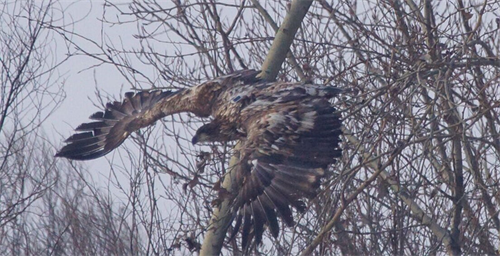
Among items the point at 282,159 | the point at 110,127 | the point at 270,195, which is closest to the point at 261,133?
the point at 282,159

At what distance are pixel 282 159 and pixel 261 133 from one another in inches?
11.5

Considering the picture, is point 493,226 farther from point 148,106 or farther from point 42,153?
point 42,153

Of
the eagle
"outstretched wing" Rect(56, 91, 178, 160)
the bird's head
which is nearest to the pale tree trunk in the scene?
the eagle

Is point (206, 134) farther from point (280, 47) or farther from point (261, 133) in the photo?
point (280, 47)

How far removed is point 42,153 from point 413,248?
4.99m

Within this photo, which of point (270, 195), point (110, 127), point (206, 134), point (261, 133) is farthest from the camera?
point (110, 127)

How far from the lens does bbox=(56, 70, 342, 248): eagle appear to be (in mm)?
5391

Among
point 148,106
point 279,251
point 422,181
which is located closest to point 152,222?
point 279,251

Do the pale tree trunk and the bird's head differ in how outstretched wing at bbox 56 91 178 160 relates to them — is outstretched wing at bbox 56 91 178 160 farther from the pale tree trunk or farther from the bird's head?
the pale tree trunk

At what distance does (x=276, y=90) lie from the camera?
6.23 meters

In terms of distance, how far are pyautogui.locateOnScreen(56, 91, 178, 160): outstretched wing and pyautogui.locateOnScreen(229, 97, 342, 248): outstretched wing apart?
4.27ft

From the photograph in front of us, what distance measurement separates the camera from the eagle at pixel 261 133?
539 cm

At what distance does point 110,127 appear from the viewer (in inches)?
298

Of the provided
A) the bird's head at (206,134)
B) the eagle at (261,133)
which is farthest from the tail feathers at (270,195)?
the bird's head at (206,134)
